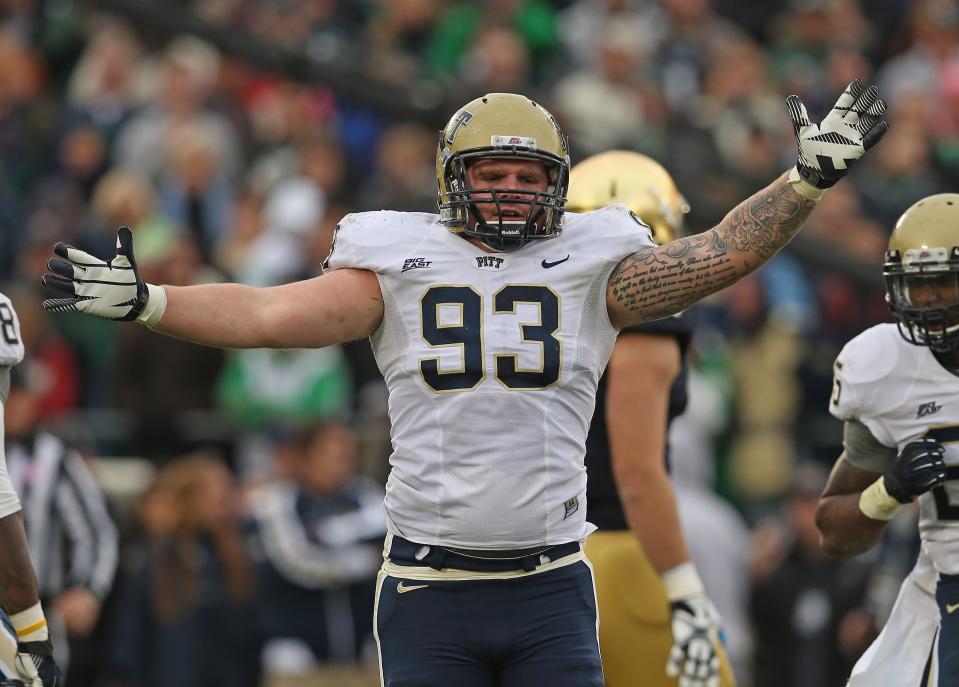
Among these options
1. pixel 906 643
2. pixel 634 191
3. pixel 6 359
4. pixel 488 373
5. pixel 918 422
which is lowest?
pixel 906 643

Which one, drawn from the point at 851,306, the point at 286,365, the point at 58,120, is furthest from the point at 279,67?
the point at 851,306

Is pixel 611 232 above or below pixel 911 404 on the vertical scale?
above

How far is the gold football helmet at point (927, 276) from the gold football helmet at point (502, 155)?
92 centimetres

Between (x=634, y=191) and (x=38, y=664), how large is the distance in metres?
2.27

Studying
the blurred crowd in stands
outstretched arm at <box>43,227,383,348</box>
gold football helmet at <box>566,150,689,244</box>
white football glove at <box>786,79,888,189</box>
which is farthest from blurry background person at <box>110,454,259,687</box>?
white football glove at <box>786,79,888,189</box>

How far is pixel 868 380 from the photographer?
491cm

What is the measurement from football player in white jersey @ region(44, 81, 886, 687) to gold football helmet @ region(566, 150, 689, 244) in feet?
3.64

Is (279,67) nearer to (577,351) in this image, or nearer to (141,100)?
(141,100)

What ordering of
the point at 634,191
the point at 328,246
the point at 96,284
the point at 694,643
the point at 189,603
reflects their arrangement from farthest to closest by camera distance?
the point at 328,246 → the point at 189,603 → the point at 634,191 → the point at 694,643 → the point at 96,284

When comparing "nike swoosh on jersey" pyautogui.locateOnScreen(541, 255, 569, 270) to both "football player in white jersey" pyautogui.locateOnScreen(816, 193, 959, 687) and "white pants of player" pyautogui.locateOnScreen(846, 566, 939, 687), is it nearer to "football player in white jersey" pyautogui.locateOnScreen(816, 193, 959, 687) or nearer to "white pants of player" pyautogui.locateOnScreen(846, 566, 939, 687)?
"football player in white jersey" pyautogui.locateOnScreen(816, 193, 959, 687)

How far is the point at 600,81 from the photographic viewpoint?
38.7 ft

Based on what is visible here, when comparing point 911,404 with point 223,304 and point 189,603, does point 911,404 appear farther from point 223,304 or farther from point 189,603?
point 189,603

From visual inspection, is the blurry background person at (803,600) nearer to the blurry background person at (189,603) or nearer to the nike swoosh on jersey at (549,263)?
the blurry background person at (189,603)

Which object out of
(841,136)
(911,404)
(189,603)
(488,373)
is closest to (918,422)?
(911,404)
